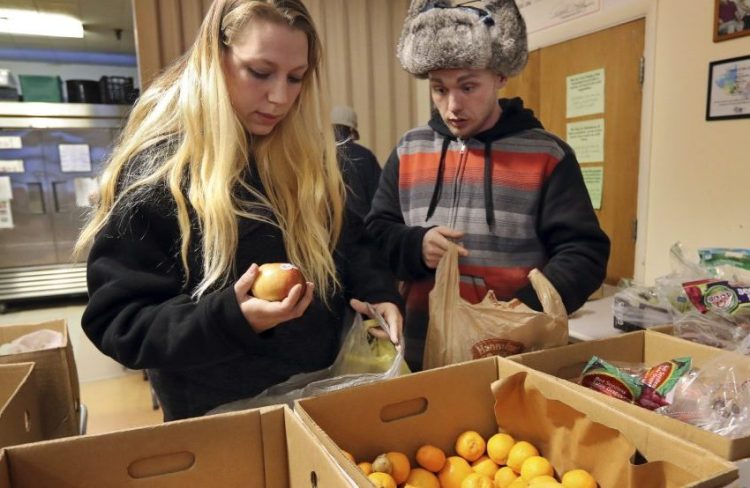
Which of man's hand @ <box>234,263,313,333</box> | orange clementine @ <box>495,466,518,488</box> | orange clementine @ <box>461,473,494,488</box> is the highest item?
man's hand @ <box>234,263,313,333</box>

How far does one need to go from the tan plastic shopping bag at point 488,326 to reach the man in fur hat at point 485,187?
17 centimetres

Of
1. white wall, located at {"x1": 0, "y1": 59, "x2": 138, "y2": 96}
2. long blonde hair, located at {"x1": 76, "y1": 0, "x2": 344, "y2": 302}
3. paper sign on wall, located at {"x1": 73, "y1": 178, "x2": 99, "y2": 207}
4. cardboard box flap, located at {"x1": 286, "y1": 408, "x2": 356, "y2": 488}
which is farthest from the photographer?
white wall, located at {"x1": 0, "y1": 59, "x2": 138, "y2": 96}

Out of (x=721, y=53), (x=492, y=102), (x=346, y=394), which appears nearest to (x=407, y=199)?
(x=492, y=102)

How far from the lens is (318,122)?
1.17 m

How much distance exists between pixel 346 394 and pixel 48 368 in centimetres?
98

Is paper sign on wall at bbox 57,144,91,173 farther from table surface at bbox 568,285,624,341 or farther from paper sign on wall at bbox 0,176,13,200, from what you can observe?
table surface at bbox 568,285,624,341

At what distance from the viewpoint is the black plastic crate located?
4.50 meters

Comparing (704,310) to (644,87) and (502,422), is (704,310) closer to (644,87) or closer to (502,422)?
(502,422)

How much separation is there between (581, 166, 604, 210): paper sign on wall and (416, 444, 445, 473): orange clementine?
2037 millimetres

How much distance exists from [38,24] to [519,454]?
16.2ft

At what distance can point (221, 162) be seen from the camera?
95 centimetres

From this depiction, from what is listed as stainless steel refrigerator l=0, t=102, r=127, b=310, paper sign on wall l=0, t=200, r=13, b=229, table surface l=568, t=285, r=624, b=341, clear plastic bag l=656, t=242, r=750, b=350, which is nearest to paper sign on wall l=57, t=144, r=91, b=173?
stainless steel refrigerator l=0, t=102, r=127, b=310

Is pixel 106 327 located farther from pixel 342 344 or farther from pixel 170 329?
pixel 342 344

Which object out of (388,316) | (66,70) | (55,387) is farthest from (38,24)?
(388,316)
